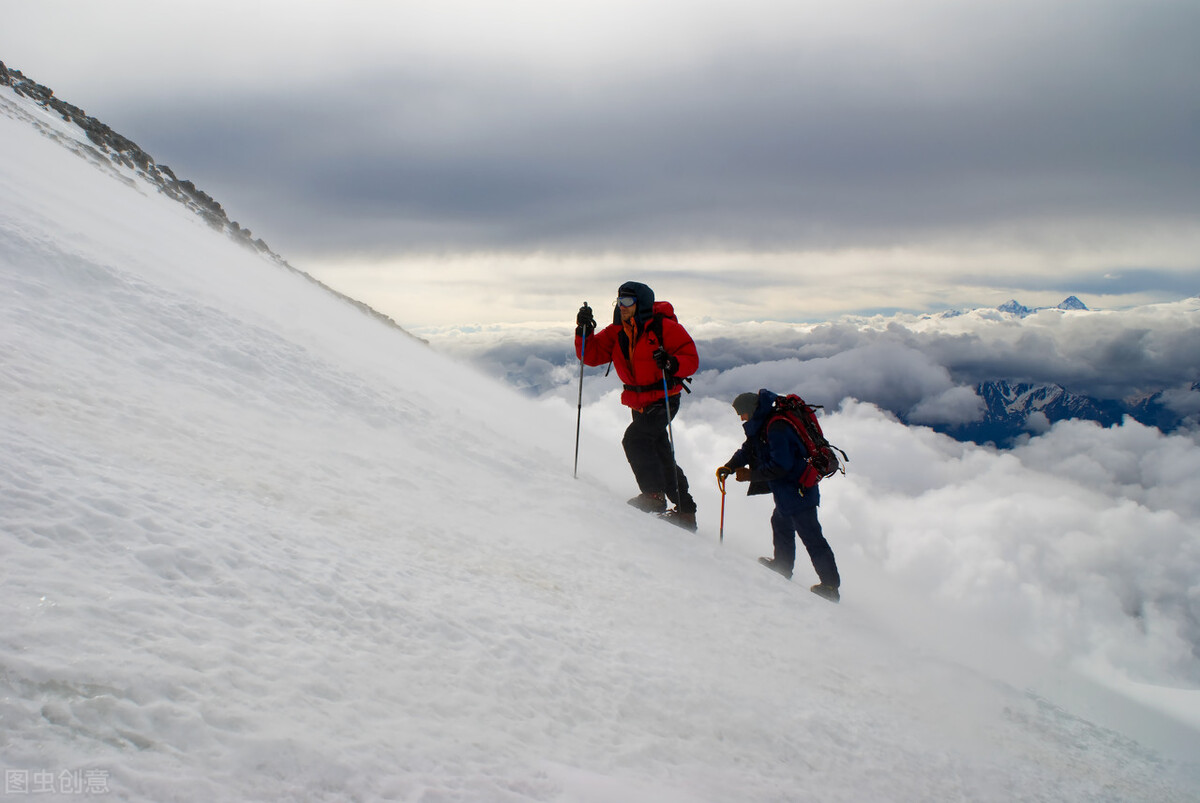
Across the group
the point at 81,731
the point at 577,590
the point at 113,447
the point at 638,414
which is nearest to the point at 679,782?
the point at 577,590

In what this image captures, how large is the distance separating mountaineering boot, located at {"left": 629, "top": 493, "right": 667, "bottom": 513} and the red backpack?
A: 171cm

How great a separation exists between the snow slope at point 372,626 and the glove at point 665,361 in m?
1.86

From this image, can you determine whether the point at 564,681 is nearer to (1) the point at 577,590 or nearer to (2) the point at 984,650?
(1) the point at 577,590

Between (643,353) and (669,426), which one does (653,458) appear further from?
(643,353)

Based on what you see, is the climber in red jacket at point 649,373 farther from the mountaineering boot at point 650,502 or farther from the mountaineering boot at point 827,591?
the mountaineering boot at point 827,591

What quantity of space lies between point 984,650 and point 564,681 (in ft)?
25.4

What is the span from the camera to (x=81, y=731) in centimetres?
183

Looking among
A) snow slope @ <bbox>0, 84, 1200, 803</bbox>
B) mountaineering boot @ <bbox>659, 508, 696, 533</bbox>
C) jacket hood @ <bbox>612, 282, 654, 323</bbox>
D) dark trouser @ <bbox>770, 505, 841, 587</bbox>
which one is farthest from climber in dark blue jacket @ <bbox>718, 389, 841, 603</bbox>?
jacket hood @ <bbox>612, 282, 654, 323</bbox>

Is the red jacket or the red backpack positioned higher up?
the red jacket

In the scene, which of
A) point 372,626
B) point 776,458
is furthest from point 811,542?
point 372,626

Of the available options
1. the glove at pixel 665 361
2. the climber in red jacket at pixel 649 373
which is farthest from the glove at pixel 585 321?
the glove at pixel 665 361

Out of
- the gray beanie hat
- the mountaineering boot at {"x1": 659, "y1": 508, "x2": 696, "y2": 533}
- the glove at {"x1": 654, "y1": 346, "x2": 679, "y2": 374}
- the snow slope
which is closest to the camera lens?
the snow slope

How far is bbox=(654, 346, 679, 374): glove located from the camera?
804 cm

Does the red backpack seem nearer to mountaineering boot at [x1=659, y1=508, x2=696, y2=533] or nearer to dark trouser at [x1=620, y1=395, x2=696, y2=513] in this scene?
dark trouser at [x1=620, y1=395, x2=696, y2=513]
